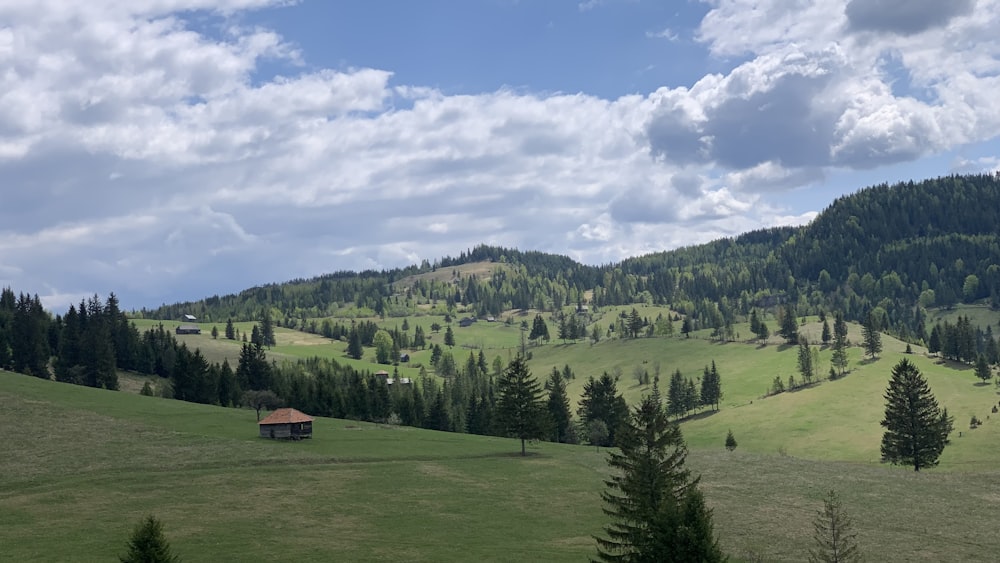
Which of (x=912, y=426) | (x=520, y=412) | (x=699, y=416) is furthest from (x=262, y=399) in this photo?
(x=699, y=416)

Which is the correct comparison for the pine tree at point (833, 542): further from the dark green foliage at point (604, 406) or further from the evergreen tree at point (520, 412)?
the dark green foliage at point (604, 406)

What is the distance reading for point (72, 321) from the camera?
164 meters

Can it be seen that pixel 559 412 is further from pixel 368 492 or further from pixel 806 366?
pixel 806 366

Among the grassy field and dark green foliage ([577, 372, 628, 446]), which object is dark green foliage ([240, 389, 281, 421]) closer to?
the grassy field

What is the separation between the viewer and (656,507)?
42875mm

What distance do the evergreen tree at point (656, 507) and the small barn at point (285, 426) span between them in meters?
59.1

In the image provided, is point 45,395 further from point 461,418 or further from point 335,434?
point 461,418

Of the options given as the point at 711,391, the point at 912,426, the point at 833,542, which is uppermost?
the point at 833,542

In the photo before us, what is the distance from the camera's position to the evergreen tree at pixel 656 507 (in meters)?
31.6

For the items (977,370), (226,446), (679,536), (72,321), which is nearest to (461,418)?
(226,446)

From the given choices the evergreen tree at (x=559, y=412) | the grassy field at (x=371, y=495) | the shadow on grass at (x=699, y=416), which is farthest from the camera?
the shadow on grass at (x=699, y=416)

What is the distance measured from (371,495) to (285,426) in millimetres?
32501

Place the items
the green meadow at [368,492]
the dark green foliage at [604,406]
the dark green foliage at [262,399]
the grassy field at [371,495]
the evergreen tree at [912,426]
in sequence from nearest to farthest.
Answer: the grassy field at [371,495]
the green meadow at [368,492]
the evergreen tree at [912,426]
the dark green foliage at [262,399]
the dark green foliage at [604,406]

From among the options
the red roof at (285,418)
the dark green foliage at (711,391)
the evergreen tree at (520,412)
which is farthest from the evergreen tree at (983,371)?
the red roof at (285,418)
